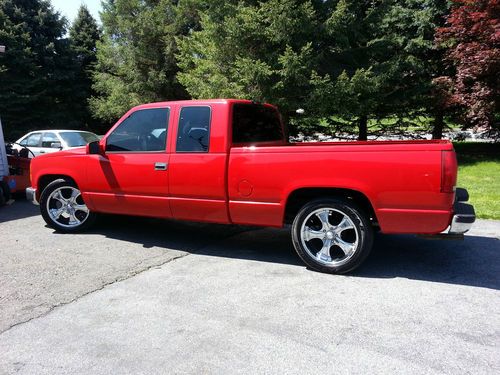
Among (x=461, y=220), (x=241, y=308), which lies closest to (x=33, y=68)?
(x=241, y=308)

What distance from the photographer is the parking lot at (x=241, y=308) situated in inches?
111

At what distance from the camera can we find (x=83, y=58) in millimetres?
24094

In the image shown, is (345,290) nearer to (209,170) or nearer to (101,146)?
(209,170)

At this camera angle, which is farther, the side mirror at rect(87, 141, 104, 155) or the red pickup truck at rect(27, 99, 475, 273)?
the side mirror at rect(87, 141, 104, 155)

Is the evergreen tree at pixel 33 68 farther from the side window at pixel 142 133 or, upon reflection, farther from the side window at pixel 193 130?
the side window at pixel 193 130

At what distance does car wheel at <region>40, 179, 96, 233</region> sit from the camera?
612cm

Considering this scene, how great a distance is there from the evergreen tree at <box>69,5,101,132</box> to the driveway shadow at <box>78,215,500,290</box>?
18.1 m

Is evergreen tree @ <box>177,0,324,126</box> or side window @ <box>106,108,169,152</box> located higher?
evergreen tree @ <box>177,0,324,126</box>

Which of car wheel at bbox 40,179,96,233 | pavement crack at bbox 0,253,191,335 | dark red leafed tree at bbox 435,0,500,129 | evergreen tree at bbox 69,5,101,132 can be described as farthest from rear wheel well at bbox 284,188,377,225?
evergreen tree at bbox 69,5,101,132

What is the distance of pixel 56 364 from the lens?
9.19 feet

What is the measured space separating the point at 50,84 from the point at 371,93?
57.6 feet

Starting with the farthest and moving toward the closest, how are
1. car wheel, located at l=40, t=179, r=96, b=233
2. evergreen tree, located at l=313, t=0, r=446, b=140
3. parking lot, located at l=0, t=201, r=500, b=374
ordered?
evergreen tree, located at l=313, t=0, r=446, b=140 < car wheel, located at l=40, t=179, r=96, b=233 < parking lot, located at l=0, t=201, r=500, b=374

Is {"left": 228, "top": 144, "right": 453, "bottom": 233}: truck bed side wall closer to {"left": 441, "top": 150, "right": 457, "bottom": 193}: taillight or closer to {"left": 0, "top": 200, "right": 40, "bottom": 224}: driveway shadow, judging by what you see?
{"left": 441, "top": 150, "right": 457, "bottom": 193}: taillight

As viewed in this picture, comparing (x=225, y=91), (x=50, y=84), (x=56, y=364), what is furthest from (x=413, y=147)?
(x=50, y=84)
